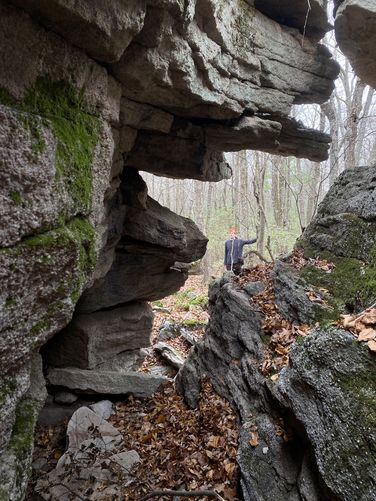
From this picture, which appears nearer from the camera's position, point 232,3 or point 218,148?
point 232,3

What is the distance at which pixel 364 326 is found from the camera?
12.4ft

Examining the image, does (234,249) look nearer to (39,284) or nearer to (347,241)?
(347,241)

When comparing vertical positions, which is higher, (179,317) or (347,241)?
(347,241)

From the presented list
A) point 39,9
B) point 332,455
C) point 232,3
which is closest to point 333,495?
point 332,455

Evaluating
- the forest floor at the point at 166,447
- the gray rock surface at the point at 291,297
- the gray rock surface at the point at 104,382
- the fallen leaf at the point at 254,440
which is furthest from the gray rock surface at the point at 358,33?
the gray rock surface at the point at 104,382

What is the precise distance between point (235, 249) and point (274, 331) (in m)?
5.99

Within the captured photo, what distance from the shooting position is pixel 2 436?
3361mm

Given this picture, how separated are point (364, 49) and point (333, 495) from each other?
6.93 meters

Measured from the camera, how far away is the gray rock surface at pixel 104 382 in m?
7.33

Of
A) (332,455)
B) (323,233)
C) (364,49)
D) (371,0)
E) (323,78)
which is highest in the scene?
(371,0)

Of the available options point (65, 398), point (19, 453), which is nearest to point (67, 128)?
point (19, 453)

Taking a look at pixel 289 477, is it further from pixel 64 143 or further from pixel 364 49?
Result: pixel 364 49

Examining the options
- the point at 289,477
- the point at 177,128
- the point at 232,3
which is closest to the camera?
the point at 289,477

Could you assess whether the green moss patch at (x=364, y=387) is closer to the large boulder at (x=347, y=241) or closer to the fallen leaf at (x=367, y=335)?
the fallen leaf at (x=367, y=335)
